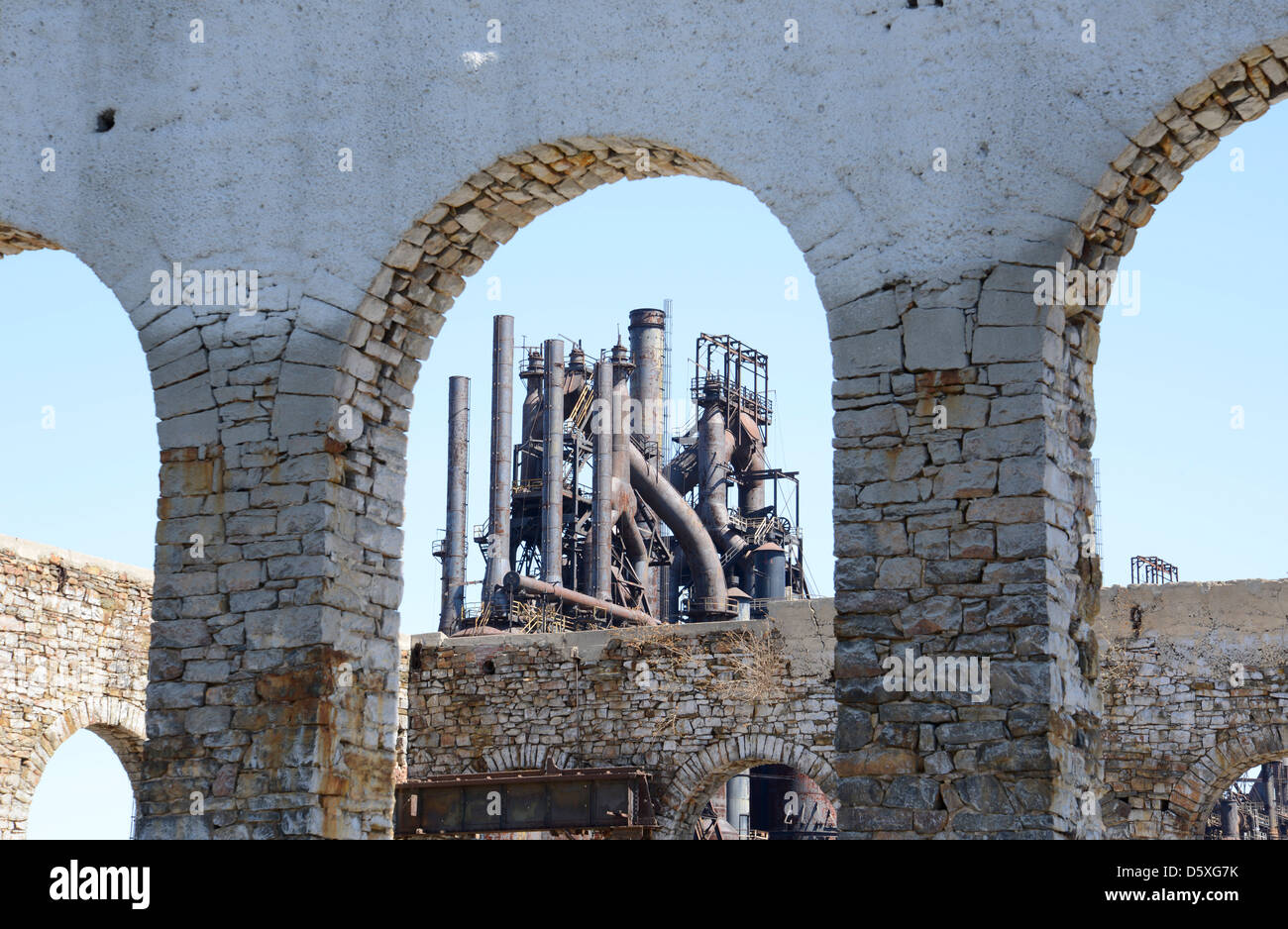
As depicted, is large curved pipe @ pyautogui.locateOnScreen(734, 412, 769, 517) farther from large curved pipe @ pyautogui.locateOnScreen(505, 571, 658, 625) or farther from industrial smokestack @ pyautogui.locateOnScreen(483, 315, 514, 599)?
industrial smokestack @ pyautogui.locateOnScreen(483, 315, 514, 599)

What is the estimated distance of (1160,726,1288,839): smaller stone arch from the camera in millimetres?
12984

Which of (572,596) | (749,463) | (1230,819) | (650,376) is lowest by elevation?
(1230,819)

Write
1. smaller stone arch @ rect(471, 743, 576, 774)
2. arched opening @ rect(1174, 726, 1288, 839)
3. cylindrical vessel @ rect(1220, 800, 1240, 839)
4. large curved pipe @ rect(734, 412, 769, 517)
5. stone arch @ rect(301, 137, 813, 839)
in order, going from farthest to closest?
1. large curved pipe @ rect(734, 412, 769, 517)
2. cylindrical vessel @ rect(1220, 800, 1240, 839)
3. smaller stone arch @ rect(471, 743, 576, 774)
4. arched opening @ rect(1174, 726, 1288, 839)
5. stone arch @ rect(301, 137, 813, 839)

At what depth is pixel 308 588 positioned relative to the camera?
8102mm

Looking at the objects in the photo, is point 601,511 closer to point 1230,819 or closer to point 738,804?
point 738,804

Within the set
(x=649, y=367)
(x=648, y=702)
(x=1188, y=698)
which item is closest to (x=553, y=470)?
(x=649, y=367)

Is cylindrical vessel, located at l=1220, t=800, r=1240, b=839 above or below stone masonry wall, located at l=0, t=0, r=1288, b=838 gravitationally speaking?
below

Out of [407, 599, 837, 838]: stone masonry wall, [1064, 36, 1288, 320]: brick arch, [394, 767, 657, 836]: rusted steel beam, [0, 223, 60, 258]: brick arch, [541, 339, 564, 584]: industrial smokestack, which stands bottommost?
[394, 767, 657, 836]: rusted steel beam

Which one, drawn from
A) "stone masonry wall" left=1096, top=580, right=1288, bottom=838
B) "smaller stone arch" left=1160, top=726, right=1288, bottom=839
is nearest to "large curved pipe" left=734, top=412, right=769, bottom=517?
"stone masonry wall" left=1096, top=580, right=1288, bottom=838

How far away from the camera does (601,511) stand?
2469cm

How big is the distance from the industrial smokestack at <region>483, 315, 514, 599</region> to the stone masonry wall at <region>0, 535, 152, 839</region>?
9957 mm

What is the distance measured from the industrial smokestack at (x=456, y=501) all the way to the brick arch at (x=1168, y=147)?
19.1 metres

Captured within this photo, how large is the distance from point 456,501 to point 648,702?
12.3 m

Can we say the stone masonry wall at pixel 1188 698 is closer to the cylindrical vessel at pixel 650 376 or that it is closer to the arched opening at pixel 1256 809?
the arched opening at pixel 1256 809
